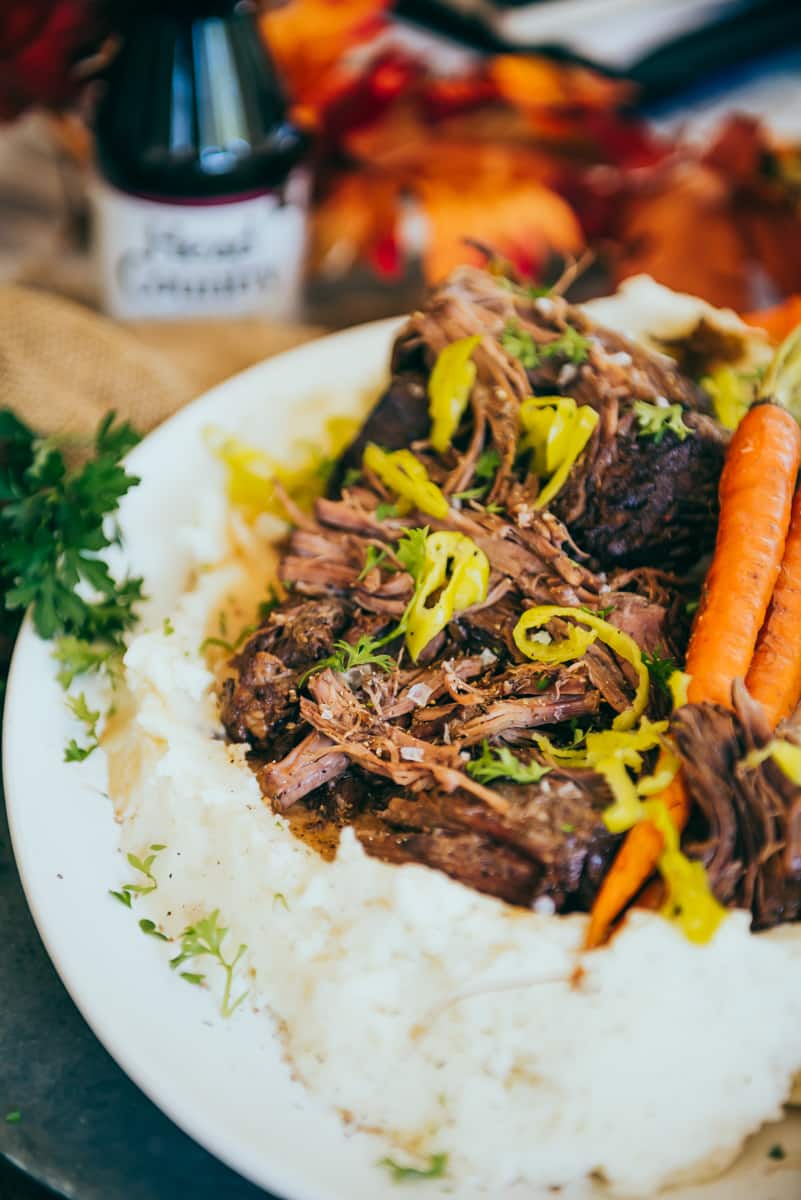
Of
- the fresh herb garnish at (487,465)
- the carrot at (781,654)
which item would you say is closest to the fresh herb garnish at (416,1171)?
the carrot at (781,654)

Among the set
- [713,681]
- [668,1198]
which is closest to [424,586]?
[713,681]

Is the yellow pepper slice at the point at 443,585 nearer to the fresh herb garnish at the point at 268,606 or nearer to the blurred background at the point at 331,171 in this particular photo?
the fresh herb garnish at the point at 268,606

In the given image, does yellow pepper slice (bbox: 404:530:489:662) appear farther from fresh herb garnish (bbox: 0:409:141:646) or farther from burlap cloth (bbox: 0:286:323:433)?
burlap cloth (bbox: 0:286:323:433)

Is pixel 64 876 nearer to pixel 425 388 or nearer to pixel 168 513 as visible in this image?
pixel 168 513

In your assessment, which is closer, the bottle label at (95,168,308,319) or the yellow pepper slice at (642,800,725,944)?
the yellow pepper slice at (642,800,725,944)

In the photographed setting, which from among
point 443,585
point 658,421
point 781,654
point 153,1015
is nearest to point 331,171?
point 658,421

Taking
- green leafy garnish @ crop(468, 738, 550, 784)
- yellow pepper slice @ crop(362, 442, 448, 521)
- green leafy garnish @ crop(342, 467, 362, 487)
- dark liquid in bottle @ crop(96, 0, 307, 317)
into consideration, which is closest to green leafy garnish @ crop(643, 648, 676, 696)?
green leafy garnish @ crop(468, 738, 550, 784)
